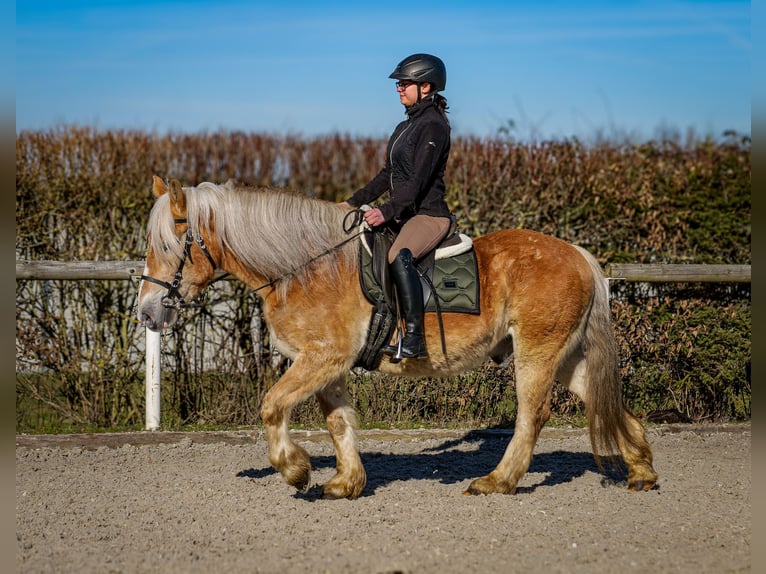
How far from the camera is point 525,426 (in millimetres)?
6176

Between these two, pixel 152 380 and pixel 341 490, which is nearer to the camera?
pixel 341 490

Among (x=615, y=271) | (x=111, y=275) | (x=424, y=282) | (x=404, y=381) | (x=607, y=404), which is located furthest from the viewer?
(x=404, y=381)

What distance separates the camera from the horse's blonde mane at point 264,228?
576cm

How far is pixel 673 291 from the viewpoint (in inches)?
354

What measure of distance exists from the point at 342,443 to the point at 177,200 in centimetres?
202

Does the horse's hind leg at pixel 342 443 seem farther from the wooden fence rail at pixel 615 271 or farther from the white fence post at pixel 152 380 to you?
the wooden fence rail at pixel 615 271

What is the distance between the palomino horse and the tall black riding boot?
0.57ft

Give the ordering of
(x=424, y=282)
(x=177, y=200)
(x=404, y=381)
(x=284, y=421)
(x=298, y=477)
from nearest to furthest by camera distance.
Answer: (x=177, y=200) < (x=284, y=421) < (x=298, y=477) < (x=424, y=282) < (x=404, y=381)

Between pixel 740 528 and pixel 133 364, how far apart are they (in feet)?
18.6

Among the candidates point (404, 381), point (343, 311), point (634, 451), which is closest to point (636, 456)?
point (634, 451)

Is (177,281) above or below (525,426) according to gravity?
above

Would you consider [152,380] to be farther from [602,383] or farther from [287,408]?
[602,383]

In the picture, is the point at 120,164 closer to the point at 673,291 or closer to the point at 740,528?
the point at 673,291

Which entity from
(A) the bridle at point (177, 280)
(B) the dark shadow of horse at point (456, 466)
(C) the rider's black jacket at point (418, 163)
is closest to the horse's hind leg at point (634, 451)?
(B) the dark shadow of horse at point (456, 466)
